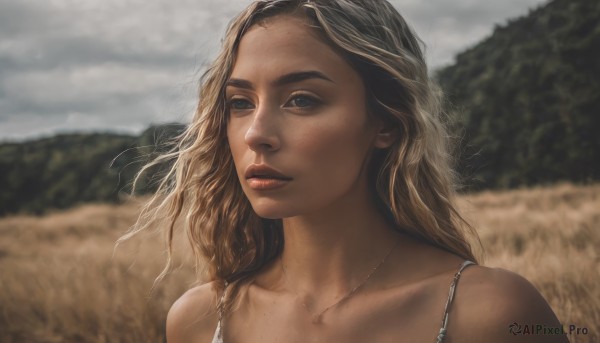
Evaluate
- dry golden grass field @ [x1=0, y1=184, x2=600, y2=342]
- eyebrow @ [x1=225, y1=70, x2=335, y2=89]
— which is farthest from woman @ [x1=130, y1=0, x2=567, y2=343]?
dry golden grass field @ [x1=0, y1=184, x2=600, y2=342]

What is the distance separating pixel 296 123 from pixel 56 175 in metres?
24.0

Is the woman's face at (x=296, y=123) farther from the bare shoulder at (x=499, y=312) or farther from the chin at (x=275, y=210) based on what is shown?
the bare shoulder at (x=499, y=312)

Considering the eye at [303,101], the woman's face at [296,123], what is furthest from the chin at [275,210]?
the eye at [303,101]

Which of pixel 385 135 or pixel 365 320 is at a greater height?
pixel 385 135

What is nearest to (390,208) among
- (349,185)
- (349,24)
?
(349,185)

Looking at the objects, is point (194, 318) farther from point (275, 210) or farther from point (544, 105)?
point (544, 105)

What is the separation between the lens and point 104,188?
74.3 ft

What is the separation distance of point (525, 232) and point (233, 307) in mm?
4670

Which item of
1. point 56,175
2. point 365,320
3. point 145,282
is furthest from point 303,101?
point 56,175

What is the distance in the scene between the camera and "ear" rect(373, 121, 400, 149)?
7.73ft

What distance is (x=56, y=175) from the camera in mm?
24141

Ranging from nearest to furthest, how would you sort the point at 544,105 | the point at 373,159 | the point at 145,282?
the point at 373,159, the point at 145,282, the point at 544,105

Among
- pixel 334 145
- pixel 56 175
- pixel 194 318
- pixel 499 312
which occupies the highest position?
pixel 334 145

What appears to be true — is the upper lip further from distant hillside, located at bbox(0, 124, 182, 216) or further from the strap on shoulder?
distant hillside, located at bbox(0, 124, 182, 216)
